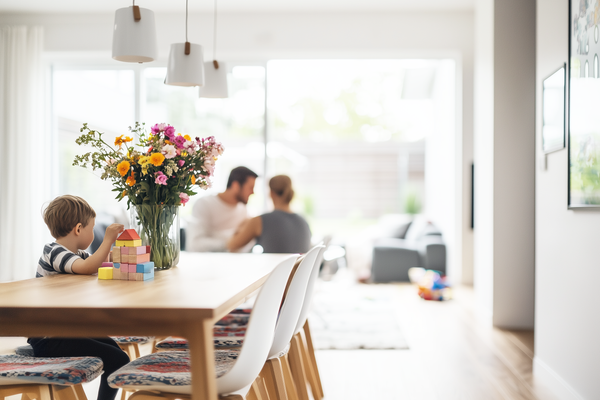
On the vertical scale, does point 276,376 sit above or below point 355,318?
above

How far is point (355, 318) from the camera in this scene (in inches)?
165

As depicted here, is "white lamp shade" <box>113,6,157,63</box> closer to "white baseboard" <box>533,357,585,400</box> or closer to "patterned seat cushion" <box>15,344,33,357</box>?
"patterned seat cushion" <box>15,344,33,357</box>

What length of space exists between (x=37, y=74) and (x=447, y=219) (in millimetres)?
5048

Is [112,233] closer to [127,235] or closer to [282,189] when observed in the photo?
[127,235]

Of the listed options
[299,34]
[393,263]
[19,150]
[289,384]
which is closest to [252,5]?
[299,34]

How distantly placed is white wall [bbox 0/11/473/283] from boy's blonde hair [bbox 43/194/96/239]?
3.94 metres

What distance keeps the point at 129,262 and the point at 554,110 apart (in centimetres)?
217

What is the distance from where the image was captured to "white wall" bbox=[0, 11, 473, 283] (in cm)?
543

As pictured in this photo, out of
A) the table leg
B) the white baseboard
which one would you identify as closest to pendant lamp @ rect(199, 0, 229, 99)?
the table leg

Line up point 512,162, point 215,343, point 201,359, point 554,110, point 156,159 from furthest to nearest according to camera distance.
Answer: point 512,162, point 554,110, point 215,343, point 156,159, point 201,359

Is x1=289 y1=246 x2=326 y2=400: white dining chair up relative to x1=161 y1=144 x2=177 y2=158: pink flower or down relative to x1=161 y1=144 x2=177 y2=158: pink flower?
down

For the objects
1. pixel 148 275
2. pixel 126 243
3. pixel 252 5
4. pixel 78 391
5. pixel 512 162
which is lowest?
pixel 78 391

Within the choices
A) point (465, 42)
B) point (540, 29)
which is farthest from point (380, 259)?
point (540, 29)

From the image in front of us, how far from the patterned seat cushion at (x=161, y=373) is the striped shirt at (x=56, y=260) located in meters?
0.50
